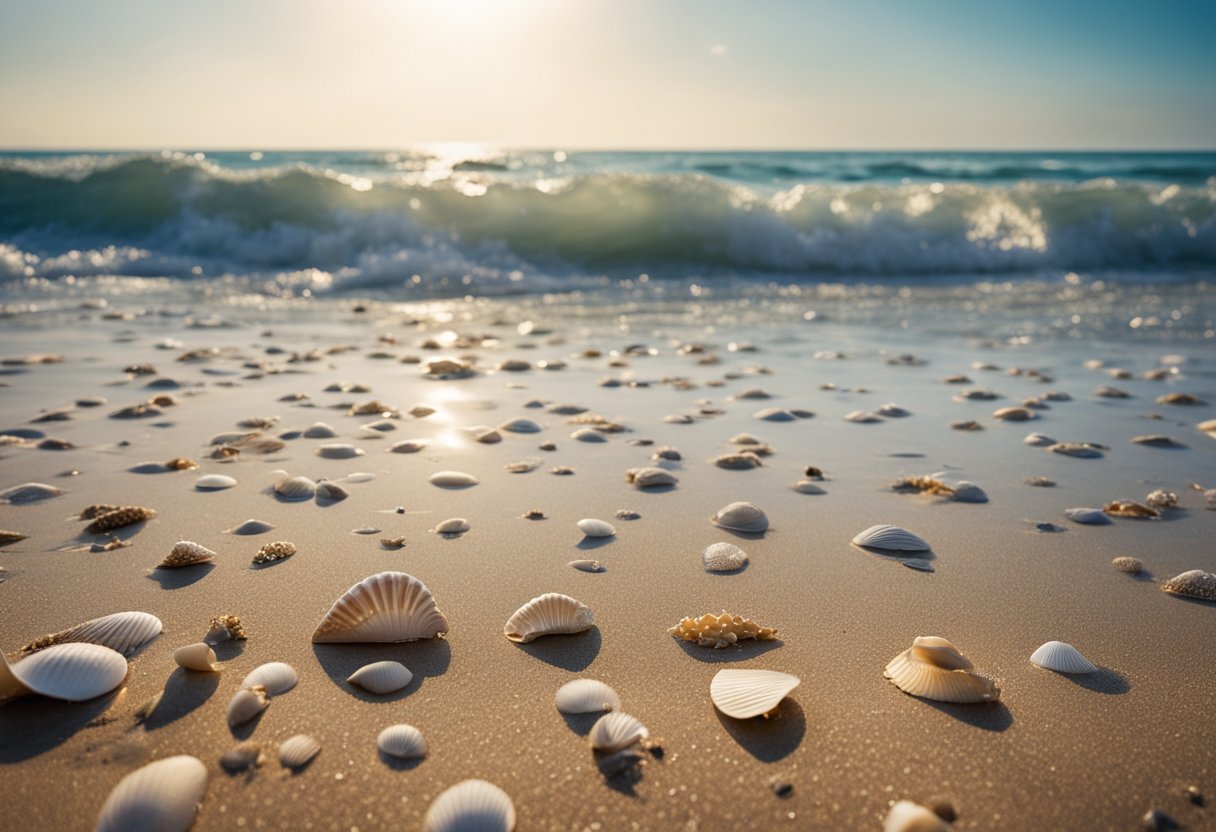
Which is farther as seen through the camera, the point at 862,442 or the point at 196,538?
the point at 862,442

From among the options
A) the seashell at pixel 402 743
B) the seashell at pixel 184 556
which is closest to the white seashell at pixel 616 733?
the seashell at pixel 402 743

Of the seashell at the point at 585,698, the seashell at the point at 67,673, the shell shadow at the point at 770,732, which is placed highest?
the seashell at the point at 67,673

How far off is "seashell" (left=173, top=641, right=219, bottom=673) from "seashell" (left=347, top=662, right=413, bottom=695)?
0.94 feet

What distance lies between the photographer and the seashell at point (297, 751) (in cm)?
138

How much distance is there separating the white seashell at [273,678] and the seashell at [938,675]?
4.08ft

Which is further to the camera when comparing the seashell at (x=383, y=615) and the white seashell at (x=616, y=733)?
the seashell at (x=383, y=615)

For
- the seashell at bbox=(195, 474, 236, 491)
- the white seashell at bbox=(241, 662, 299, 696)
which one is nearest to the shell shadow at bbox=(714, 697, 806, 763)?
the white seashell at bbox=(241, 662, 299, 696)

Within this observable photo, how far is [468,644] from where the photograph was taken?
183 cm

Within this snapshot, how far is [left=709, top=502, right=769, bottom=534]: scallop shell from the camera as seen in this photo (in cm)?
258

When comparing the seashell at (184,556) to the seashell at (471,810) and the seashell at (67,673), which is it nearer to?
the seashell at (67,673)

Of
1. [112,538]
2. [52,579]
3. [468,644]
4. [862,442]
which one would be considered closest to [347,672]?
[468,644]

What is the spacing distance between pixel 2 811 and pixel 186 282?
33.0 feet

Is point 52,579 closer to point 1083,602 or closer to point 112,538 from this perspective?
point 112,538

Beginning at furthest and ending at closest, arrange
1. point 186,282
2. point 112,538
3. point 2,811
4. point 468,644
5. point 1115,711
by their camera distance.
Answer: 1. point 186,282
2. point 112,538
3. point 468,644
4. point 1115,711
5. point 2,811
